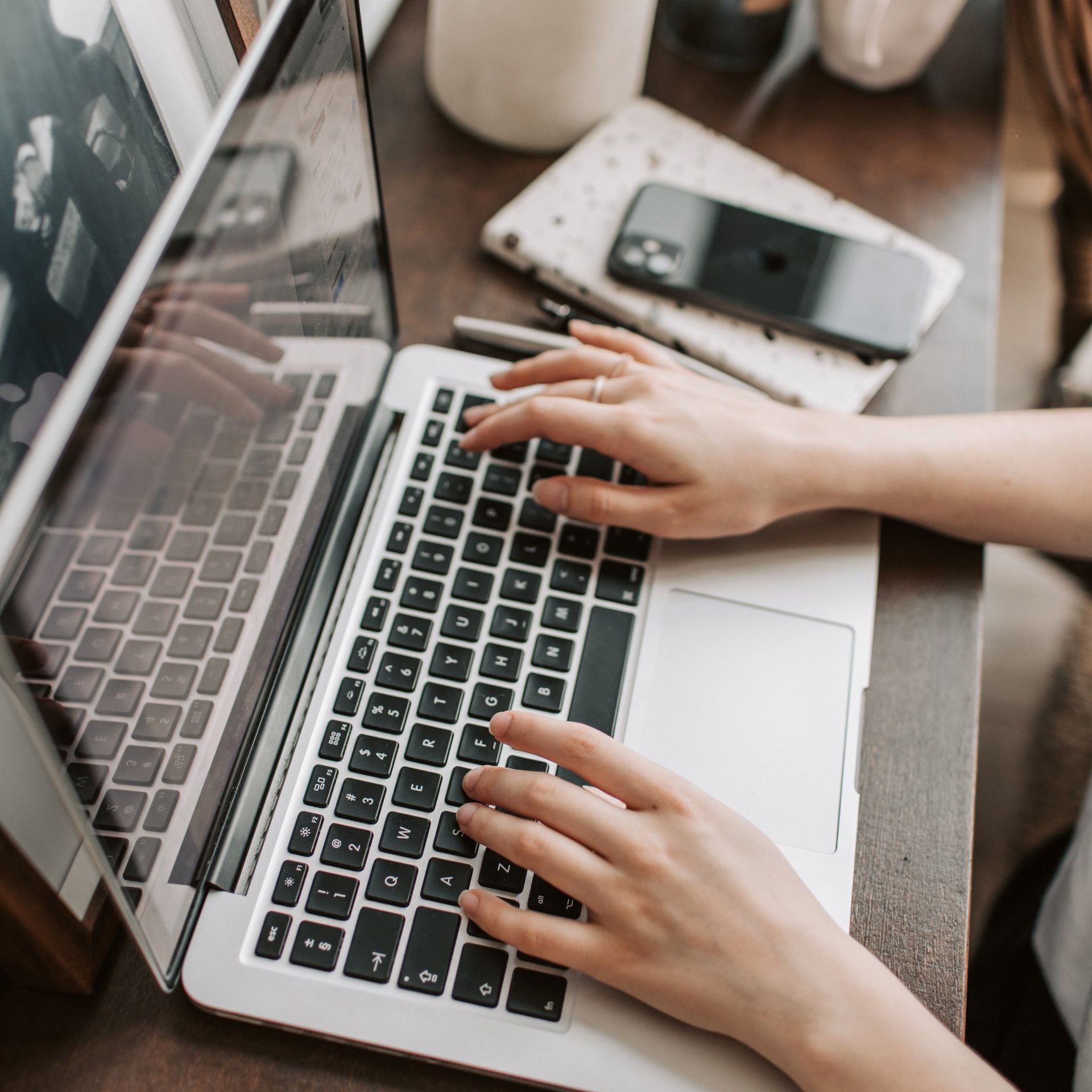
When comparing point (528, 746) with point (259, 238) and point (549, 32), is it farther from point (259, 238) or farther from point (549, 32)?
point (549, 32)

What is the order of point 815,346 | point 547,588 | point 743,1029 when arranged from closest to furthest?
point 743,1029 < point 547,588 < point 815,346

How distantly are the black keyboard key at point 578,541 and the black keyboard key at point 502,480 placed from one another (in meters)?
0.04

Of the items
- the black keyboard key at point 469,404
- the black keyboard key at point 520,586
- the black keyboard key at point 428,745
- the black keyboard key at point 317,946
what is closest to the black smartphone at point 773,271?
the black keyboard key at point 469,404

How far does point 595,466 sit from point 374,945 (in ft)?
0.98

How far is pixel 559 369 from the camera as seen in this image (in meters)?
0.57

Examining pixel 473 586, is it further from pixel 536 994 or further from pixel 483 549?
A: pixel 536 994

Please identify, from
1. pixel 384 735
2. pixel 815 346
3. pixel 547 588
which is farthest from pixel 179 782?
pixel 815 346

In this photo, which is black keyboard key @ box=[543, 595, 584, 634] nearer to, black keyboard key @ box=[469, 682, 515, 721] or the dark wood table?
black keyboard key @ box=[469, 682, 515, 721]

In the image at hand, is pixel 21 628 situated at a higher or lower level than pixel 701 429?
higher

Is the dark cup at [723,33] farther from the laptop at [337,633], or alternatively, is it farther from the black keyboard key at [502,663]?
the black keyboard key at [502,663]

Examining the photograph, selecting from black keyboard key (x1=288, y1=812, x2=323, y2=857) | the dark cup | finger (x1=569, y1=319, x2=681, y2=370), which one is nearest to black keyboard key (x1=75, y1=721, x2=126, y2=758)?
black keyboard key (x1=288, y1=812, x2=323, y2=857)

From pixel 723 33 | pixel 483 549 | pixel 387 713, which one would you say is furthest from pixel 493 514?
pixel 723 33

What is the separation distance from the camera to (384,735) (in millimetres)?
460

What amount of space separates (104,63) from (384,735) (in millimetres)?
339
